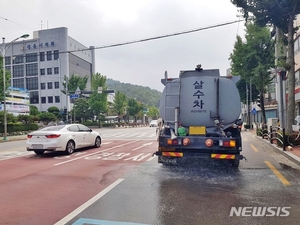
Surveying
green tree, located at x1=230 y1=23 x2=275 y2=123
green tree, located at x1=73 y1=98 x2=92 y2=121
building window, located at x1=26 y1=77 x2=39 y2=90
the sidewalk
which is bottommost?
the sidewalk

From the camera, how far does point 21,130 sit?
36.3 metres

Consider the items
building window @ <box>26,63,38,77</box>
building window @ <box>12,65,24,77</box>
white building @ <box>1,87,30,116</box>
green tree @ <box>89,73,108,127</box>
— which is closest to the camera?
white building @ <box>1,87,30,116</box>

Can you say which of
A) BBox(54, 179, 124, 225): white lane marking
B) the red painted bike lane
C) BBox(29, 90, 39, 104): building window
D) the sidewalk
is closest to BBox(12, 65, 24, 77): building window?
BBox(29, 90, 39, 104): building window

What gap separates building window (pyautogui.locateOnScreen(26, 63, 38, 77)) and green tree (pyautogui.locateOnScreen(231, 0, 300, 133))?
225 feet

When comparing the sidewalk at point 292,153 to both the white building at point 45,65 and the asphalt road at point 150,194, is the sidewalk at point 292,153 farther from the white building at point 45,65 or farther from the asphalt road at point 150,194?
the white building at point 45,65

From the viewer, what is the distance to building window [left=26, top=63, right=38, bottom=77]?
74.2 metres

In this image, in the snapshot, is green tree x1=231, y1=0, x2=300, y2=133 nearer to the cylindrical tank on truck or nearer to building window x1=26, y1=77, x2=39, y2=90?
the cylindrical tank on truck

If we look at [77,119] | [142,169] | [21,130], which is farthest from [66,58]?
[142,169]

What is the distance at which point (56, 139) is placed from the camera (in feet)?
39.1

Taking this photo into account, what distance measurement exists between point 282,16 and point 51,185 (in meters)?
12.0

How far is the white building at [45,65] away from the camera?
229 feet

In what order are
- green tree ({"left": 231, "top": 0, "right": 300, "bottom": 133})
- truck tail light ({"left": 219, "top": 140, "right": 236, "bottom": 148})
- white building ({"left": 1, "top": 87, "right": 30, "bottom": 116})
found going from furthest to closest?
white building ({"left": 1, "top": 87, "right": 30, "bottom": 116})
green tree ({"left": 231, "top": 0, "right": 300, "bottom": 133})
truck tail light ({"left": 219, "top": 140, "right": 236, "bottom": 148})

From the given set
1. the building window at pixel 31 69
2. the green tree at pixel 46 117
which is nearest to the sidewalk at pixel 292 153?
the green tree at pixel 46 117

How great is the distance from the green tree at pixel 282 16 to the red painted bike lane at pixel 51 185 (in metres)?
8.05
